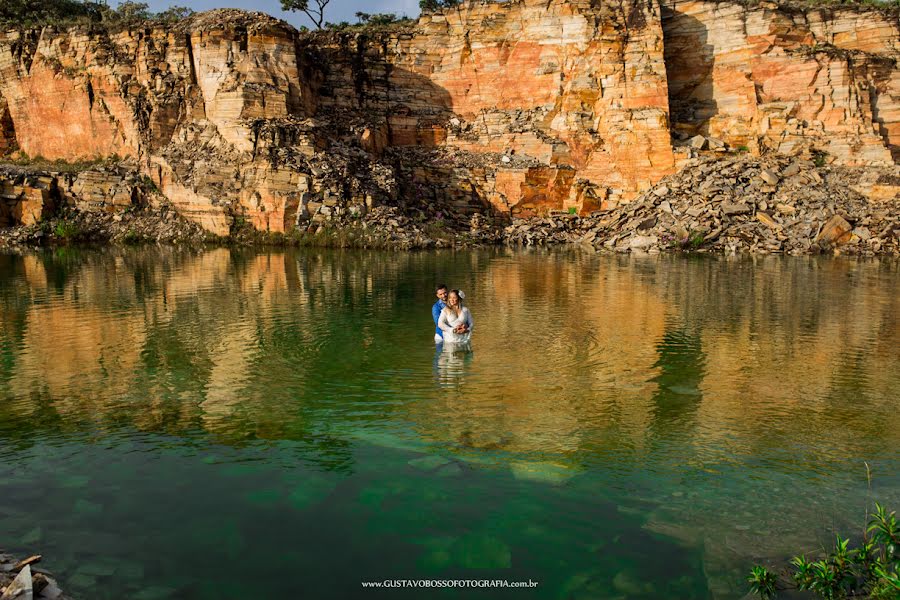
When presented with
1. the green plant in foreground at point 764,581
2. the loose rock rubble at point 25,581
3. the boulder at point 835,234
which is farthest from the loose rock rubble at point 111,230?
the green plant in foreground at point 764,581

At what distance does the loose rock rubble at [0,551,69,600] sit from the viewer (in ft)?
13.3

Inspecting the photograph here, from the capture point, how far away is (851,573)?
4262 mm

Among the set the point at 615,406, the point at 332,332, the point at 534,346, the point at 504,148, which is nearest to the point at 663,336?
the point at 534,346

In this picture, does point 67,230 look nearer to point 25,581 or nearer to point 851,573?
point 25,581

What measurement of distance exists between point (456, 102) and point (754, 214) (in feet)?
69.7

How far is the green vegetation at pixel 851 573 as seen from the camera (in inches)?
158

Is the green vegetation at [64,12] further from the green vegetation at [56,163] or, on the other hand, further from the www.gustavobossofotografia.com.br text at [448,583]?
the www.gustavobossofotografia.com.br text at [448,583]

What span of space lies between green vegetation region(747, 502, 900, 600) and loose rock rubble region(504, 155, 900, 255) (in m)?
29.3

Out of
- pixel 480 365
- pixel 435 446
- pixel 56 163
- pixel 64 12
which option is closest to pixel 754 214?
pixel 480 365

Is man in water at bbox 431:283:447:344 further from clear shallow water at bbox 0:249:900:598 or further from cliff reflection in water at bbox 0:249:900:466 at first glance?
cliff reflection in water at bbox 0:249:900:466

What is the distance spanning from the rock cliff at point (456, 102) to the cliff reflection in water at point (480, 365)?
1920cm

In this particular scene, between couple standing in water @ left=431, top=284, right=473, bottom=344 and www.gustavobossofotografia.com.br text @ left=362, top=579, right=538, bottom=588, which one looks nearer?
www.gustavobossofotografia.com.br text @ left=362, top=579, right=538, bottom=588

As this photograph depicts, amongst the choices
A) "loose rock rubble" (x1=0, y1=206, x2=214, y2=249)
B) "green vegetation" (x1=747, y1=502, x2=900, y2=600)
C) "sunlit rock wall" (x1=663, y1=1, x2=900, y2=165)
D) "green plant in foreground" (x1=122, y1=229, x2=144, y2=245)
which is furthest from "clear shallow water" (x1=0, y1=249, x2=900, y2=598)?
"sunlit rock wall" (x1=663, y1=1, x2=900, y2=165)

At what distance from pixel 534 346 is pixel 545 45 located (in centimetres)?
3586
